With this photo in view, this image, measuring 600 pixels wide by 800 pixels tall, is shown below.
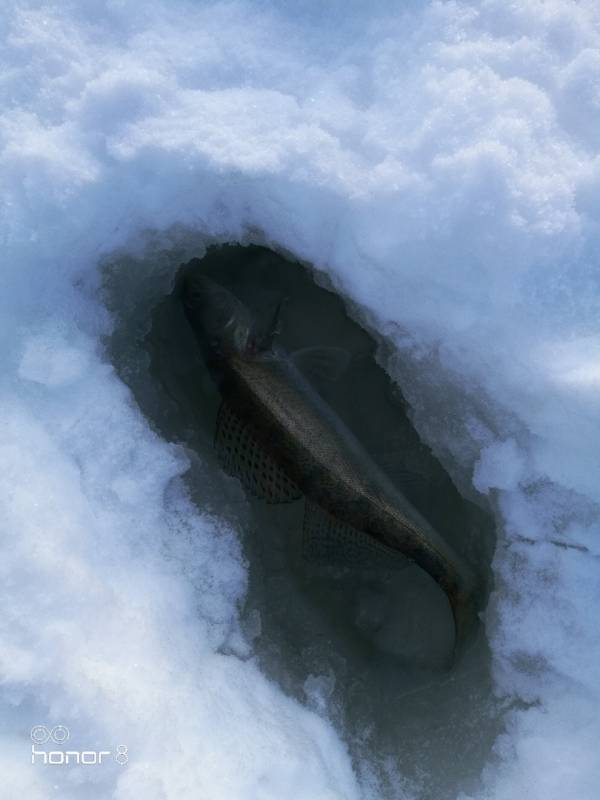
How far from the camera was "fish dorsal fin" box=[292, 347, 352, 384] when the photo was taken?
348cm

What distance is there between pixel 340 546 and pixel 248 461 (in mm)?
620

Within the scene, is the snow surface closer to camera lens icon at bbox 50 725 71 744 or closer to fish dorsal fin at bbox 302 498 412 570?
camera lens icon at bbox 50 725 71 744

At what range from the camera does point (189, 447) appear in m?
3.29

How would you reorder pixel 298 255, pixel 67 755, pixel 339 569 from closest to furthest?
pixel 67 755
pixel 298 255
pixel 339 569

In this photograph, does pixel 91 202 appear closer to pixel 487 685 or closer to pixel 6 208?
pixel 6 208

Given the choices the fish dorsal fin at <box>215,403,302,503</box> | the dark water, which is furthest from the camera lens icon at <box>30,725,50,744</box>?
the fish dorsal fin at <box>215,403,302,503</box>

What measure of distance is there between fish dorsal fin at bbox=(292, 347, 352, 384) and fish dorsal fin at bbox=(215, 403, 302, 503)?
458 mm

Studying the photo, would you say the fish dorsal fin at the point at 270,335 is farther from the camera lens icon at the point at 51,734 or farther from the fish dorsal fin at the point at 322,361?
the camera lens icon at the point at 51,734

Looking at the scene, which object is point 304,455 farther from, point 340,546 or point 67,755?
point 67,755

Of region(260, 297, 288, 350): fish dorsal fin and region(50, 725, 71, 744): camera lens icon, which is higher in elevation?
region(260, 297, 288, 350): fish dorsal fin

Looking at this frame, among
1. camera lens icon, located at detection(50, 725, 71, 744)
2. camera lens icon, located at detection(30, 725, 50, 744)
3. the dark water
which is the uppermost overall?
the dark water

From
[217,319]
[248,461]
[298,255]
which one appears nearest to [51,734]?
[248,461]

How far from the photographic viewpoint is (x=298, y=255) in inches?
121

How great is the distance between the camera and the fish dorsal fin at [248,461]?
3.31 metres
